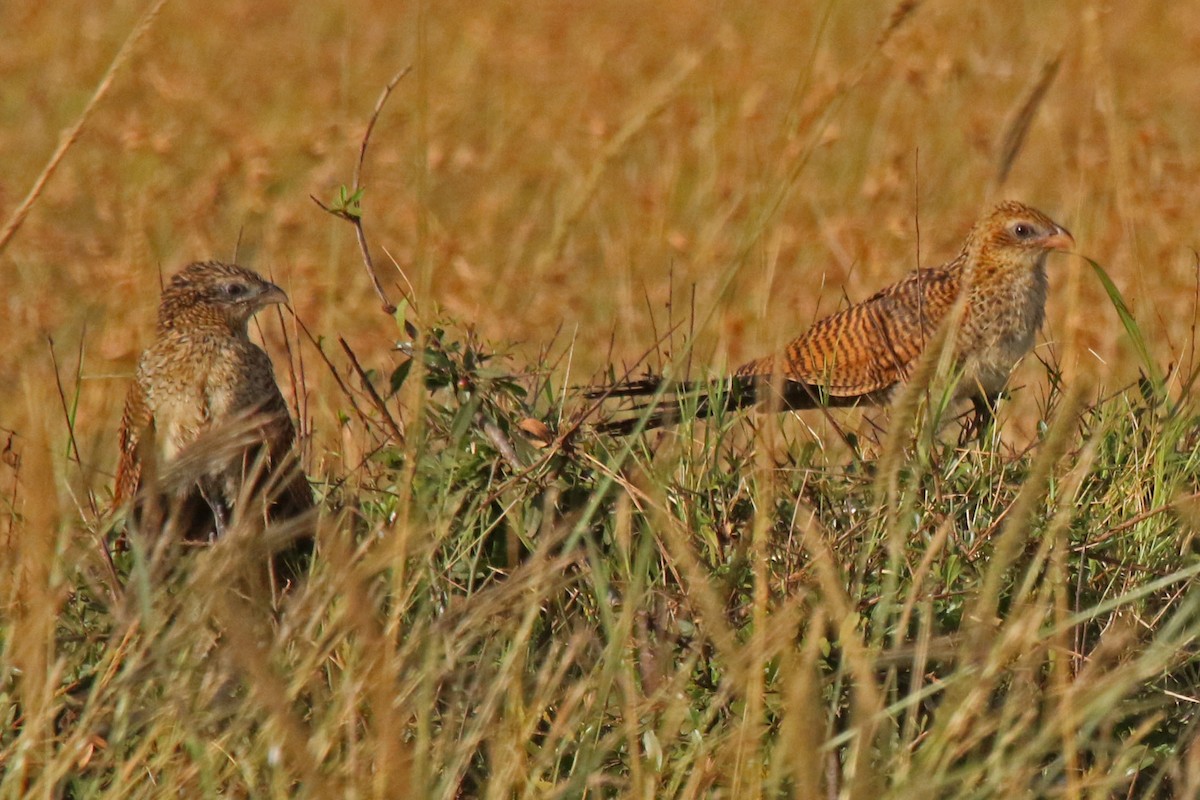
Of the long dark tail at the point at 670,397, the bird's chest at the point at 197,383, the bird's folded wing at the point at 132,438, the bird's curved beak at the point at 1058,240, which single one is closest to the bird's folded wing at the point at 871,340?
the bird's curved beak at the point at 1058,240

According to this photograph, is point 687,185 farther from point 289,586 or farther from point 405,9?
point 289,586

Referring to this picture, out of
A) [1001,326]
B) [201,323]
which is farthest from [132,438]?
[1001,326]

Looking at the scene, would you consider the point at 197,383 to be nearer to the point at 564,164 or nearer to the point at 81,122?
the point at 81,122

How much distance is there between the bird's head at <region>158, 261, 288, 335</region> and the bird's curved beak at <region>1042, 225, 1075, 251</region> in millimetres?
1968

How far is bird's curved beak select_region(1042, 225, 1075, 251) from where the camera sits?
4.50 m

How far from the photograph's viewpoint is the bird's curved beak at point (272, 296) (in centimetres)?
386

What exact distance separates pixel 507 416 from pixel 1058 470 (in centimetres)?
101

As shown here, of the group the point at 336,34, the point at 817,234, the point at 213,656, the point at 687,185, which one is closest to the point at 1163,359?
the point at 817,234

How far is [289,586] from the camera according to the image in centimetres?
319

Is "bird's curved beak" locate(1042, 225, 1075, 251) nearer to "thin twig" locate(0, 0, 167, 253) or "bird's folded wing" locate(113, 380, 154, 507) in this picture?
"bird's folded wing" locate(113, 380, 154, 507)

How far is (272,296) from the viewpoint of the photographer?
12.8 ft

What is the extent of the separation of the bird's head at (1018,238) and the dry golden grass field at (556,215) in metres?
0.20

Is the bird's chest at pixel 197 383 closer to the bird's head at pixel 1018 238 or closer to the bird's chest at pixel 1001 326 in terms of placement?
the bird's chest at pixel 1001 326

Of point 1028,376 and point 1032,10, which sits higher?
point 1032,10
